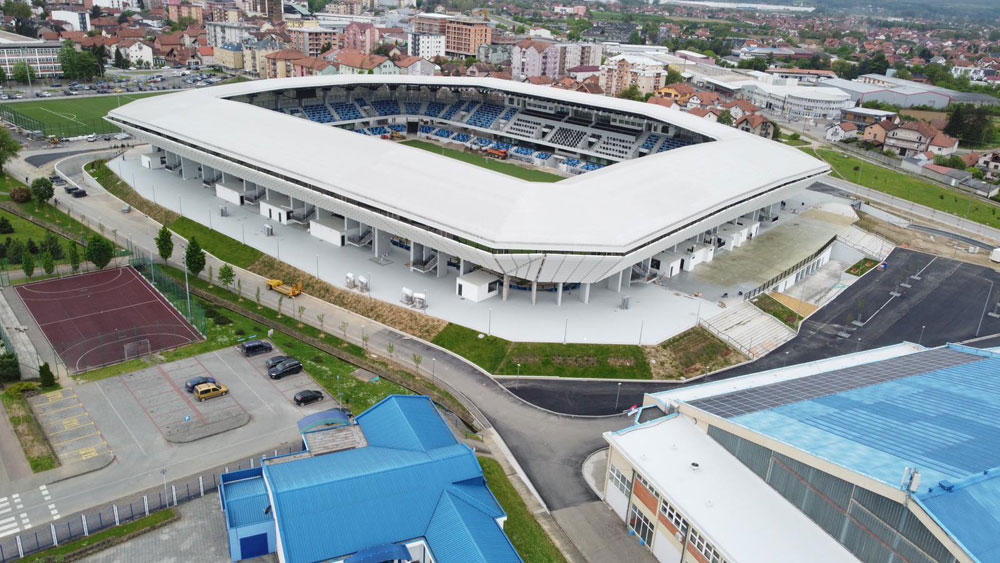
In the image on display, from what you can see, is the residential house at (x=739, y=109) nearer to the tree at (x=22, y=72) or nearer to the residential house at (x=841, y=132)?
the residential house at (x=841, y=132)

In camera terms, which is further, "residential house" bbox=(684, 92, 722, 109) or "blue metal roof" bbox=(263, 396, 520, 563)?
"residential house" bbox=(684, 92, 722, 109)

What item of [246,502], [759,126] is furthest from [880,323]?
[759,126]

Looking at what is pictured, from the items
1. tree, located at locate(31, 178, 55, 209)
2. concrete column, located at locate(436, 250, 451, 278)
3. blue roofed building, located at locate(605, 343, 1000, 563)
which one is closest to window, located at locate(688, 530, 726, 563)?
blue roofed building, located at locate(605, 343, 1000, 563)

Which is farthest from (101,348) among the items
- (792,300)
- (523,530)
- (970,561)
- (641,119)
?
(641,119)

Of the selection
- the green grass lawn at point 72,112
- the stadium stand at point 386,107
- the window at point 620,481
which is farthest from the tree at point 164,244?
the stadium stand at point 386,107

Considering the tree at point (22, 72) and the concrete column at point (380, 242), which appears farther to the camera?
the tree at point (22, 72)

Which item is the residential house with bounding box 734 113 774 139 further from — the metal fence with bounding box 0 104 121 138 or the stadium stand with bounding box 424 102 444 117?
the metal fence with bounding box 0 104 121 138

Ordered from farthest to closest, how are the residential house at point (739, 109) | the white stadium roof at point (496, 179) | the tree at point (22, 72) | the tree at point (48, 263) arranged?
1. the residential house at point (739, 109)
2. the tree at point (22, 72)
3. the tree at point (48, 263)
4. the white stadium roof at point (496, 179)

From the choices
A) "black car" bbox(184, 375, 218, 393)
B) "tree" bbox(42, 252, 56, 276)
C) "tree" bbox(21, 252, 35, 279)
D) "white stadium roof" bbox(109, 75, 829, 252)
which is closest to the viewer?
"black car" bbox(184, 375, 218, 393)
